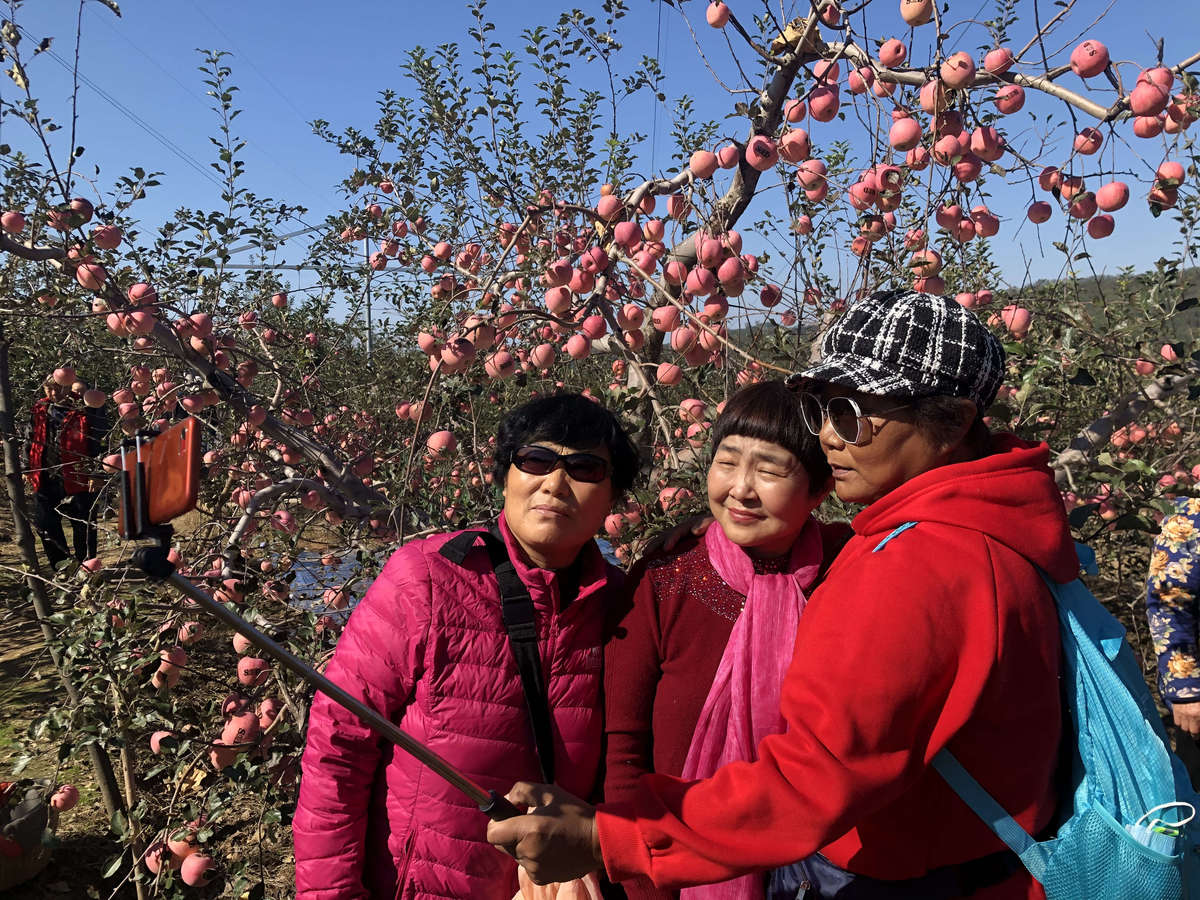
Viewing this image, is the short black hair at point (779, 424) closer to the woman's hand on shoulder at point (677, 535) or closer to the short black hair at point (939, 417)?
the woman's hand on shoulder at point (677, 535)

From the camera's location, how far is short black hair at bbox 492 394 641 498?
1.37 meters

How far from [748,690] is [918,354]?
58 centimetres

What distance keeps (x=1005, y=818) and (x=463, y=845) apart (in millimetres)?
831

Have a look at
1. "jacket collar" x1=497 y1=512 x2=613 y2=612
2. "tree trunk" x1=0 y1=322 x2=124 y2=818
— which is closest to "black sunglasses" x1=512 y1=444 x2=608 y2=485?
"jacket collar" x1=497 y1=512 x2=613 y2=612

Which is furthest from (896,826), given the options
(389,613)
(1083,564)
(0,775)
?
(0,775)

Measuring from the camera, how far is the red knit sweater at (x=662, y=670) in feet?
4.02

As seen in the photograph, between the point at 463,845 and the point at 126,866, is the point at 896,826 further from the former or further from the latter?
the point at 126,866

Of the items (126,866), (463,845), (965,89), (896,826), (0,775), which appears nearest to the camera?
(896,826)

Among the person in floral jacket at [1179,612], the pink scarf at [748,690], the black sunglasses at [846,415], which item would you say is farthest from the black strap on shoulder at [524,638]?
the person in floral jacket at [1179,612]

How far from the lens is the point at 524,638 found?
50.9 inches

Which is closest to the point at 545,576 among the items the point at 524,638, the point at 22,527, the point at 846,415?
the point at 524,638

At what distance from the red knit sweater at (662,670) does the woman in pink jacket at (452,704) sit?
71mm

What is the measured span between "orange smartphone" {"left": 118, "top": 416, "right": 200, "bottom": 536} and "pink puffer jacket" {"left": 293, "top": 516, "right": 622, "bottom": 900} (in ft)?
1.96

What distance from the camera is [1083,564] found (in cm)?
107
